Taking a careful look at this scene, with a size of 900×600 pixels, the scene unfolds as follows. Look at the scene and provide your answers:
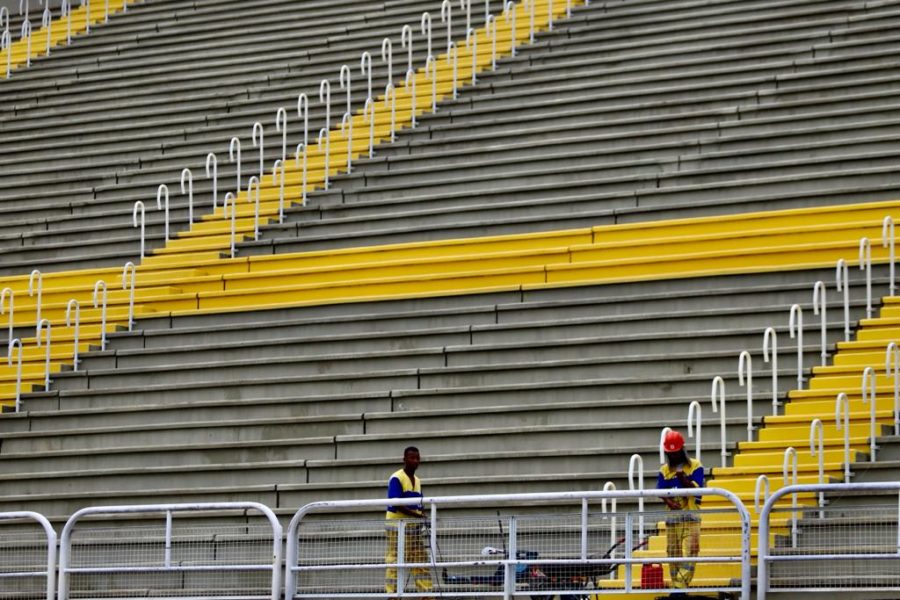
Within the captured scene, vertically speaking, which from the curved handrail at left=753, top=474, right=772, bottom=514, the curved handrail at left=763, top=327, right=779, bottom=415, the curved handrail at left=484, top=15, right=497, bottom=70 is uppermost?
the curved handrail at left=484, top=15, right=497, bottom=70

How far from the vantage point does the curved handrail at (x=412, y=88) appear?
22.6 m

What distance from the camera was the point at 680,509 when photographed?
42.8ft

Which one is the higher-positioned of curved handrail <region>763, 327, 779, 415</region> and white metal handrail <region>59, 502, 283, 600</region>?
curved handrail <region>763, 327, 779, 415</region>

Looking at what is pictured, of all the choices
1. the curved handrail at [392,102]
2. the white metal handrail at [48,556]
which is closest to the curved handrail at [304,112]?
the curved handrail at [392,102]

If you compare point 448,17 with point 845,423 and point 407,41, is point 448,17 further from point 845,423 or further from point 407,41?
point 845,423

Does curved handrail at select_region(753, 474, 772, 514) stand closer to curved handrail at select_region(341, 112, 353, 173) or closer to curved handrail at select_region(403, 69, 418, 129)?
curved handrail at select_region(341, 112, 353, 173)

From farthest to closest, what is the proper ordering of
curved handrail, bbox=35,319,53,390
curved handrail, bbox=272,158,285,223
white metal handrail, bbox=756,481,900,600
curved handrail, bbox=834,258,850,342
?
curved handrail, bbox=272,158,285,223, curved handrail, bbox=35,319,53,390, curved handrail, bbox=834,258,850,342, white metal handrail, bbox=756,481,900,600

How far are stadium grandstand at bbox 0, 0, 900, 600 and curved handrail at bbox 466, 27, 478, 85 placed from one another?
0.52 feet

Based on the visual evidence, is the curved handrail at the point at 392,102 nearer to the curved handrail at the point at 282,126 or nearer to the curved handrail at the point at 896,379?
the curved handrail at the point at 282,126

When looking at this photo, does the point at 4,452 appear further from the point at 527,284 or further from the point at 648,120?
the point at 648,120

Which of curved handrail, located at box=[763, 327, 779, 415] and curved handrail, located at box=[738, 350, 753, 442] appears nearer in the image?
curved handrail, located at box=[738, 350, 753, 442]

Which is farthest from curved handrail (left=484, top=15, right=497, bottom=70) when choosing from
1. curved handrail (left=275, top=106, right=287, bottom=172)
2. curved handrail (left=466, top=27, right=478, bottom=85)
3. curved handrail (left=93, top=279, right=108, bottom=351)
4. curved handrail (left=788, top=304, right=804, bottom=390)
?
curved handrail (left=788, top=304, right=804, bottom=390)

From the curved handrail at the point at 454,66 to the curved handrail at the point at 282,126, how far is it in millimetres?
1982

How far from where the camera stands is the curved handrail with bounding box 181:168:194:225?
21625 millimetres
